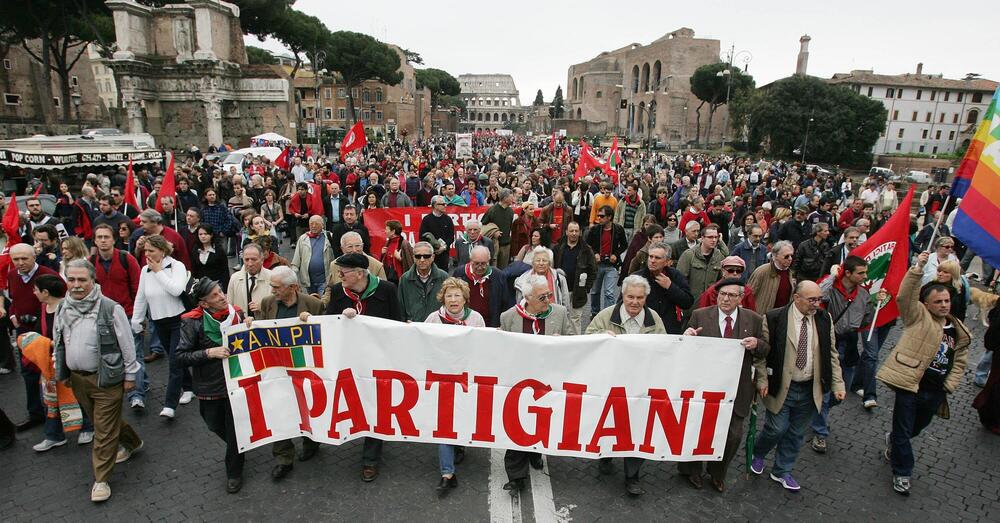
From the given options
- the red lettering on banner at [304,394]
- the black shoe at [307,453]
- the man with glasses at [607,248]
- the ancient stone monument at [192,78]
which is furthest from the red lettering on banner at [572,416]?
the ancient stone monument at [192,78]

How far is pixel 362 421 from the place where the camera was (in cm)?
430

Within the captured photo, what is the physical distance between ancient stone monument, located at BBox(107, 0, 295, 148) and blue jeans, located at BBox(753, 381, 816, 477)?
3515 centimetres

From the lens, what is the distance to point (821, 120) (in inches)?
1908

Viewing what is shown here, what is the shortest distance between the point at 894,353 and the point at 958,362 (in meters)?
0.41

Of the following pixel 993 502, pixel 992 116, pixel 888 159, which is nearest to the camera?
pixel 993 502

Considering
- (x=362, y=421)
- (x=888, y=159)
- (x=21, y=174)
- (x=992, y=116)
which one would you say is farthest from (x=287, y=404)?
(x=888, y=159)

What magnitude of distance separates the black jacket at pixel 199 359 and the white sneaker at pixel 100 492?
979 millimetres

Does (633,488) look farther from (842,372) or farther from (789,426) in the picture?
(842,372)

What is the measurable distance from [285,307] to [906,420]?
5002 millimetres

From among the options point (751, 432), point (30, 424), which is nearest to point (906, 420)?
point (751, 432)

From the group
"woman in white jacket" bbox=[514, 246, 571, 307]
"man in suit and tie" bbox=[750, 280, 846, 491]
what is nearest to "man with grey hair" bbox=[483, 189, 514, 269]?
"woman in white jacket" bbox=[514, 246, 571, 307]

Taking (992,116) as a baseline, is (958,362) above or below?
below

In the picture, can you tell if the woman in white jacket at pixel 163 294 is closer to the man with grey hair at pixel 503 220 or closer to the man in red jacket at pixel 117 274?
the man in red jacket at pixel 117 274

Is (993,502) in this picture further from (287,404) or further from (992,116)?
(287,404)
